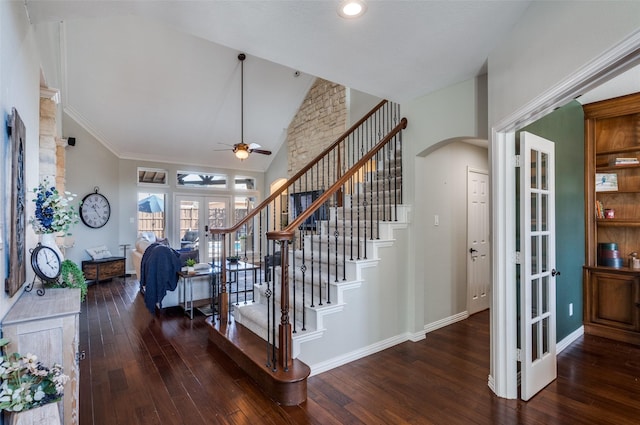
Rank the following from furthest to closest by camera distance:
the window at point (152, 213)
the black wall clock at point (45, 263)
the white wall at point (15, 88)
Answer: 1. the window at point (152, 213)
2. the black wall clock at point (45, 263)
3. the white wall at point (15, 88)

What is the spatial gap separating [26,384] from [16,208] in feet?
3.13

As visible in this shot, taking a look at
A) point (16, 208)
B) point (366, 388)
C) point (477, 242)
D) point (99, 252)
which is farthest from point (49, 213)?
point (99, 252)

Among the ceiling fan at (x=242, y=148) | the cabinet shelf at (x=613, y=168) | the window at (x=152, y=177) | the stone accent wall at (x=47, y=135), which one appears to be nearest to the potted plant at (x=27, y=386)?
the stone accent wall at (x=47, y=135)

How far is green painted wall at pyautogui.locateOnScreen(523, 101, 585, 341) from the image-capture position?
3.17m

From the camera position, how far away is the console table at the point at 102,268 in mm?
6270

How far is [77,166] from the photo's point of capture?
674 cm

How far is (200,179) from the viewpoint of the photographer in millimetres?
8734

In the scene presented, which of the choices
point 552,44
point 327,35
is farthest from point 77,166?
point 552,44

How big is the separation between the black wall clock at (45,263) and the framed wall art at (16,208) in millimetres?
64

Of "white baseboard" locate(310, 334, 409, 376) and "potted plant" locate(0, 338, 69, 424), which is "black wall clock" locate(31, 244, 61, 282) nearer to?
"potted plant" locate(0, 338, 69, 424)

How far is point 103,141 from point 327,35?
22.6 feet

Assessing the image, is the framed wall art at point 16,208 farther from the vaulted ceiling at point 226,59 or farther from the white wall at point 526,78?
the white wall at point 526,78

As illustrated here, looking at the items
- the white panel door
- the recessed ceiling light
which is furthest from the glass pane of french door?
the recessed ceiling light

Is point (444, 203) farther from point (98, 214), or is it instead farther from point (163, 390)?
point (98, 214)
